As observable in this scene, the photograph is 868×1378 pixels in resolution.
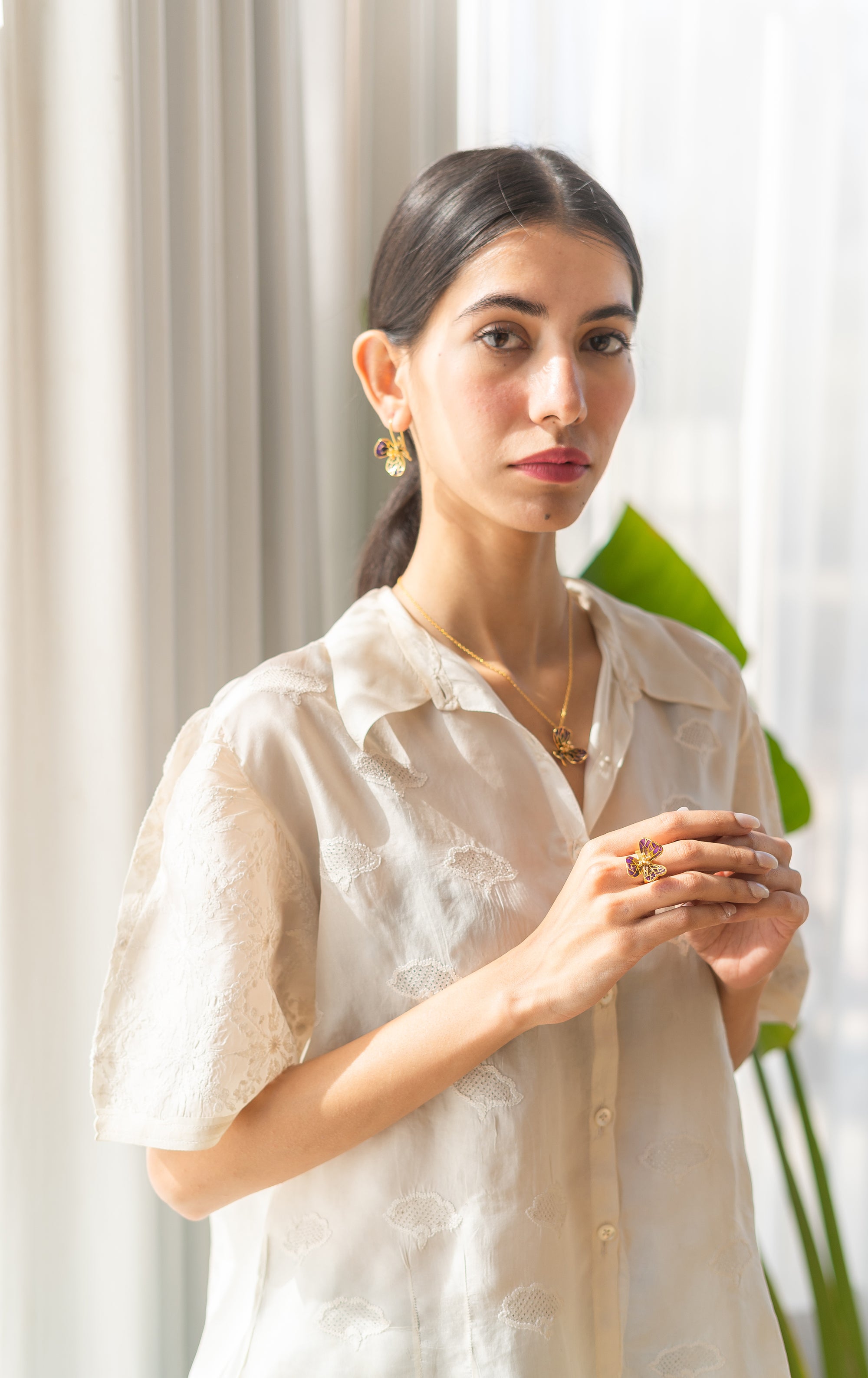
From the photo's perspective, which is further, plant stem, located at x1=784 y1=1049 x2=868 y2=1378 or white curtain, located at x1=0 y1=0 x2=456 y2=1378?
plant stem, located at x1=784 y1=1049 x2=868 y2=1378

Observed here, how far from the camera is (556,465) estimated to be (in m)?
0.95

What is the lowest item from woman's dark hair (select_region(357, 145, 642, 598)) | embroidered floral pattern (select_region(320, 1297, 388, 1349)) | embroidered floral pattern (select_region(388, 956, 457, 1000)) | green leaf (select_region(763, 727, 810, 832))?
embroidered floral pattern (select_region(320, 1297, 388, 1349))

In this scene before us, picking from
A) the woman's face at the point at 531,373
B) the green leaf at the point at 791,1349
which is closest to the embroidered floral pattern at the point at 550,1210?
the woman's face at the point at 531,373

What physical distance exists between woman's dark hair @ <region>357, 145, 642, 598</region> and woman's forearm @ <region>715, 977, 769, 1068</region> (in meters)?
0.69

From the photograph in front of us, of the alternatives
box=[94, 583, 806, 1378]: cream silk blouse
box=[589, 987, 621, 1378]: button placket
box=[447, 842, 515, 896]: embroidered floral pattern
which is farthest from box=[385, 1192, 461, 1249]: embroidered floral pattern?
box=[447, 842, 515, 896]: embroidered floral pattern

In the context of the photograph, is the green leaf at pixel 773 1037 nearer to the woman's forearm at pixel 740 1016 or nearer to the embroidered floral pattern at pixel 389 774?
the woman's forearm at pixel 740 1016

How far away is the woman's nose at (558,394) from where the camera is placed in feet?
3.03

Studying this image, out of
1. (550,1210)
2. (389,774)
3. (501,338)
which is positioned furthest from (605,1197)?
(501,338)

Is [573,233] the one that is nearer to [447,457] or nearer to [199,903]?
[447,457]

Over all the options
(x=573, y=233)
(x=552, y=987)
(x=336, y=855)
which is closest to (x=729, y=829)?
(x=552, y=987)

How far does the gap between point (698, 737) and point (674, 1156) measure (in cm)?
39

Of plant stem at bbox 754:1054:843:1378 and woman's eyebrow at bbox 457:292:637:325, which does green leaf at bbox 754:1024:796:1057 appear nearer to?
plant stem at bbox 754:1054:843:1378

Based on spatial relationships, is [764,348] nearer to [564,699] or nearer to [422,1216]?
[564,699]

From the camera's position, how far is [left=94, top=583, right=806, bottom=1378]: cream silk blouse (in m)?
0.86
